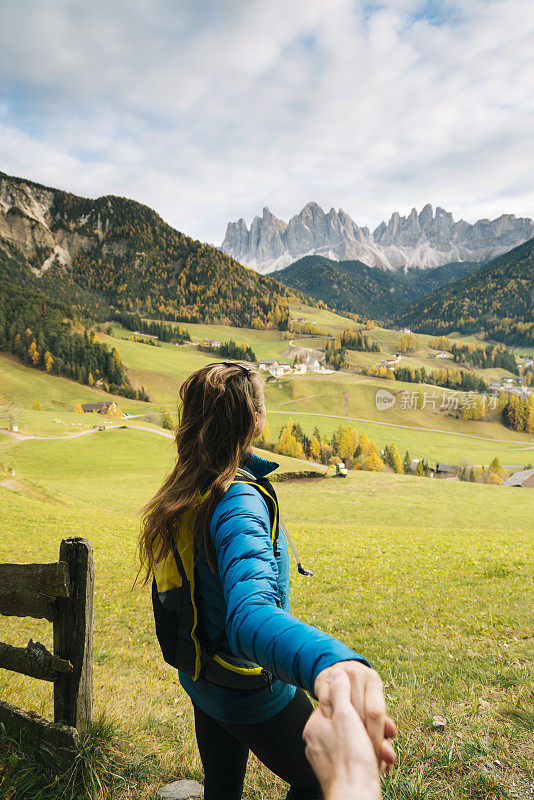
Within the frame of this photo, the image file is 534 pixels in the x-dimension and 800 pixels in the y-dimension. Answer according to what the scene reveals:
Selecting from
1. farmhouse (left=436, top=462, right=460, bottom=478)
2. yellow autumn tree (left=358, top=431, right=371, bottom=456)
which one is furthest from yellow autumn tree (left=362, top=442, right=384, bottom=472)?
farmhouse (left=436, top=462, right=460, bottom=478)

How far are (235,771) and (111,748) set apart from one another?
1963 mm

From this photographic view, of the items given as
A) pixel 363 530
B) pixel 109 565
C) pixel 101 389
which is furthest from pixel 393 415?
pixel 109 565

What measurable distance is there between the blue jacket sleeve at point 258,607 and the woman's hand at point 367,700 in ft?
0.14

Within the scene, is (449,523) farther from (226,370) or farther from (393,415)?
(393,415)

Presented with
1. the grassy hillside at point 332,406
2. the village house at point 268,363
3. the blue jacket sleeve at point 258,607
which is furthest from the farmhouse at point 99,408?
the blue jacket sleeve at point 258,607

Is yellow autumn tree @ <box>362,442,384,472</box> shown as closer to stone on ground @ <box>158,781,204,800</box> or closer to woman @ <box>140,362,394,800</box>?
stone on ground @ <box>158,781,204,800</box>

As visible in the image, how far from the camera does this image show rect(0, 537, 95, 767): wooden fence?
357 cm

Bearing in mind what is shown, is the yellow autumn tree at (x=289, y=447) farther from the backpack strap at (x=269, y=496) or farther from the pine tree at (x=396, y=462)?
the backpack strap at (x=269, y=496)

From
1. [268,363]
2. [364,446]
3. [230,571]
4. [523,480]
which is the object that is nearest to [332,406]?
[364,446]

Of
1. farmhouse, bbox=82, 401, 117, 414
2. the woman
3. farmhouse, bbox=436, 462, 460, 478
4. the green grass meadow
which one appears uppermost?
the woman

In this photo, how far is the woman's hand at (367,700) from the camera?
3.56 feet

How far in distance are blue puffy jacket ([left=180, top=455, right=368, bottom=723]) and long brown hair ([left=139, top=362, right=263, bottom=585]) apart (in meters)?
0.22

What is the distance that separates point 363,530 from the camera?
2559 cm

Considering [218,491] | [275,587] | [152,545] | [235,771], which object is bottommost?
[235,771]
